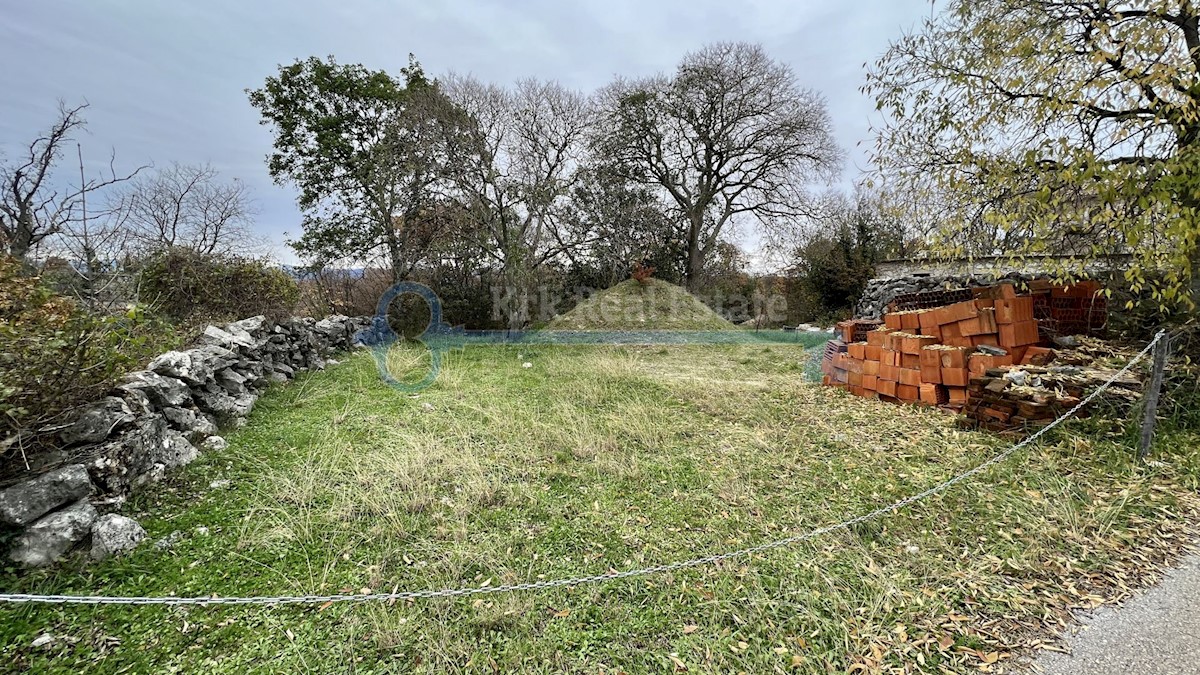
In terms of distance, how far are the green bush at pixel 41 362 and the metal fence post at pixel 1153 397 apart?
543 centimetres

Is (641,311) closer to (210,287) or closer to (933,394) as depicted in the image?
(933,394)

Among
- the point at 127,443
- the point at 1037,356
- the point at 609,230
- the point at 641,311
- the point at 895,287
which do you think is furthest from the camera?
the point at 609,230

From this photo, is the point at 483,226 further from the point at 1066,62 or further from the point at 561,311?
the point at 1066,62

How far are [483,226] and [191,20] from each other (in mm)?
5454

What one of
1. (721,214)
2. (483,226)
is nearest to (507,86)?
(483,226)

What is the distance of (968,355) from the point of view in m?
3.64

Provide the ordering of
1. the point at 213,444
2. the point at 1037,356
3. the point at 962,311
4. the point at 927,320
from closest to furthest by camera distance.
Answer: the point at 213,444
the point at 1037,356
the point at 962,311
the point at 927,320

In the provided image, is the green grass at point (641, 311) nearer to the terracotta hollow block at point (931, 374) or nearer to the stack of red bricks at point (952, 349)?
the stack of red bricks at point (952, 349)

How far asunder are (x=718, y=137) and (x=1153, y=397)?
12.6 meters

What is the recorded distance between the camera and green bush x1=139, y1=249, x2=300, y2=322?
534 cm

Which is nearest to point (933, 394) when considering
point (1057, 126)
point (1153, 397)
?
point (1153, 397)

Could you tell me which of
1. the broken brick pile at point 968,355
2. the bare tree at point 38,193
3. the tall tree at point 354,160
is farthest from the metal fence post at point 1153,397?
the tall tree at point 354,160

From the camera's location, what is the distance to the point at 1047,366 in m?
3.35

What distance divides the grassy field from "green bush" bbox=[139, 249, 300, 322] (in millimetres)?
3488
